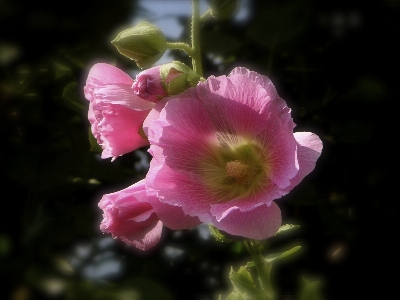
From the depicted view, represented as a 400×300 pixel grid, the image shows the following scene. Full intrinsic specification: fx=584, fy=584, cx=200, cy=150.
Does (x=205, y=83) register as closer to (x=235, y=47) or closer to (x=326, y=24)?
(x=235, y=47)

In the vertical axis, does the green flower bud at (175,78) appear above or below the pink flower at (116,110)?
above

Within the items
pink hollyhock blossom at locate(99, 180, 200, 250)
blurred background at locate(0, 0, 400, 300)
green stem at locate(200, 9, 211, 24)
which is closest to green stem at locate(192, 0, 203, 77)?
green stem at locate(200, 9, 211, 24)

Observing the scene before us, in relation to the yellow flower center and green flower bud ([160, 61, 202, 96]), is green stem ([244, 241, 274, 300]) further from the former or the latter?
green flower bud ([160, 61, 202, 96])

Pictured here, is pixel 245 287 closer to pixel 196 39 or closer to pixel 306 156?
pixel 306 156

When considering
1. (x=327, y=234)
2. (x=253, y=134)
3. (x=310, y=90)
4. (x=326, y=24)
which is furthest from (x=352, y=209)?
(x=253, y=134)

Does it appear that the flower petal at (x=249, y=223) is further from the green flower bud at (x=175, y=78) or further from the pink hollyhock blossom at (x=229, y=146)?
the green flower bud at (x=175, y=78)

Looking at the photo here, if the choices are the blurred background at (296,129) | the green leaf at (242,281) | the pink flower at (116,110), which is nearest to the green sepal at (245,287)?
the green leaf at (242,281)

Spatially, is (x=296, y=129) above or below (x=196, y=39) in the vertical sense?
below

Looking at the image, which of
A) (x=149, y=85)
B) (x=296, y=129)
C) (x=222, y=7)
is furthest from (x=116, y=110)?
(x=296, y=129)
